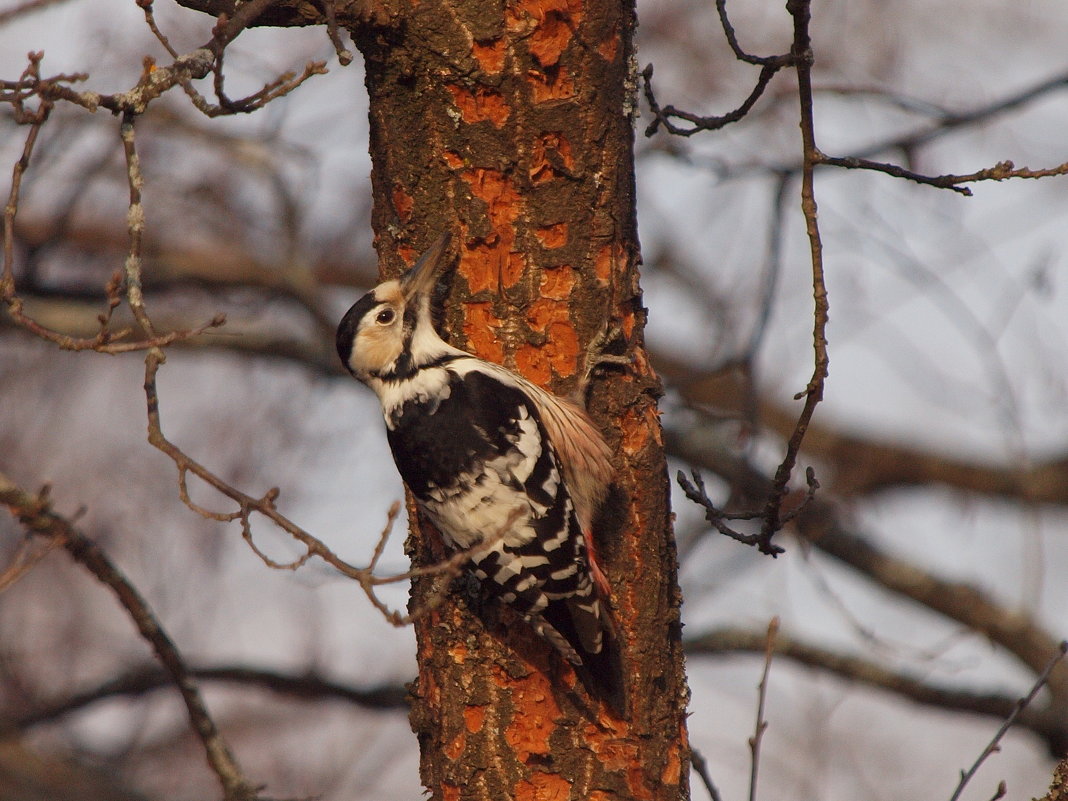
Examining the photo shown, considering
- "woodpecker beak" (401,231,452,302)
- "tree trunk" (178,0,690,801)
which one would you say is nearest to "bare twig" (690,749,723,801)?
"tree trunk" (178,0,690,801)

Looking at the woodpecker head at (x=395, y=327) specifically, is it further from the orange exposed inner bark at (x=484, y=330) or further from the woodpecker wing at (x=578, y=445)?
the woodpecker wing at (x=578, y=445)

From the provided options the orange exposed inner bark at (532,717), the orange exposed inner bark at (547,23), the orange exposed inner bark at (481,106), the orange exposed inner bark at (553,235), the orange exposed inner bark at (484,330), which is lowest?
the orange exposed inner bark at (532,717)

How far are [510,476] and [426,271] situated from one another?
28.7 inches

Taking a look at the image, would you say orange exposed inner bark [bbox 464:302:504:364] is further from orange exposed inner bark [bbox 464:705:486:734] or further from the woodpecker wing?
orange exposed inner bark [bbox 464:705:486:734]

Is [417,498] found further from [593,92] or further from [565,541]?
[593,92]

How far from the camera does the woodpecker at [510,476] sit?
313cm

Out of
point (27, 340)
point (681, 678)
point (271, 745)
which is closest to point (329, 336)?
point (27, 340)

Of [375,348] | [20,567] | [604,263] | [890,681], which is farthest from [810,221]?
[890,681]

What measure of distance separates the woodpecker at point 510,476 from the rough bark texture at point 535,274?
78 millimetres

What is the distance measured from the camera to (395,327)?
390 cm

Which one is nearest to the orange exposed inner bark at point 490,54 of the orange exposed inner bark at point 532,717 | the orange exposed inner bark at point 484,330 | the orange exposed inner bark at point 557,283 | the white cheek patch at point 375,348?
the orange exposed inner bark at point 557,283

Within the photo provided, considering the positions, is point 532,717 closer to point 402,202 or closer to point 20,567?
point 402,202

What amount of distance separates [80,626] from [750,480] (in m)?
6.68

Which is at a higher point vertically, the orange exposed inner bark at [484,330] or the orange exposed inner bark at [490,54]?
the orange exposed inner bark at [490,54]
